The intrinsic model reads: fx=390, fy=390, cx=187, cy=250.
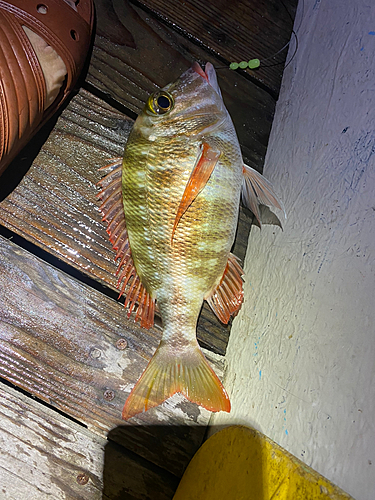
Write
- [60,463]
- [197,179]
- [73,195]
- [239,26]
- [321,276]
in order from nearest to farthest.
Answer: [321,276] < [197,179] < [60,463] < [73,195] < [239,26]

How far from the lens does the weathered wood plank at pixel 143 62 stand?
1257 millimetres

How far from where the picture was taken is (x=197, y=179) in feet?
3.20

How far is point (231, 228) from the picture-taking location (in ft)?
3.55

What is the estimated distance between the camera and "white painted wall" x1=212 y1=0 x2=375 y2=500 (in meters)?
0.71

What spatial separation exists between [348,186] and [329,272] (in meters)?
0.19

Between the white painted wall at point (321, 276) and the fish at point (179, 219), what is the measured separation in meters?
0.11

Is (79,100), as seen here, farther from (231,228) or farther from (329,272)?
(329,272)

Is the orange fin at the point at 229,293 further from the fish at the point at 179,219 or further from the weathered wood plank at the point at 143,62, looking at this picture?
the weathered wood plank at the point at 143,62

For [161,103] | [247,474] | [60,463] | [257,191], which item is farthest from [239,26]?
[60,463]

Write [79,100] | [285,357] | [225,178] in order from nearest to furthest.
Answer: [285,357], [225,178], [79,100]

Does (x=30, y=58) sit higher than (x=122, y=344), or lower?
higher

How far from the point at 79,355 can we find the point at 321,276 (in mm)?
730

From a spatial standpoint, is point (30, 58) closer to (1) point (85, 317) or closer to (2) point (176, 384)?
(1) point (85, 317)

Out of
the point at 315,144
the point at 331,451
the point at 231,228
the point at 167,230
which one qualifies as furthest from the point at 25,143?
the point at 331,451
